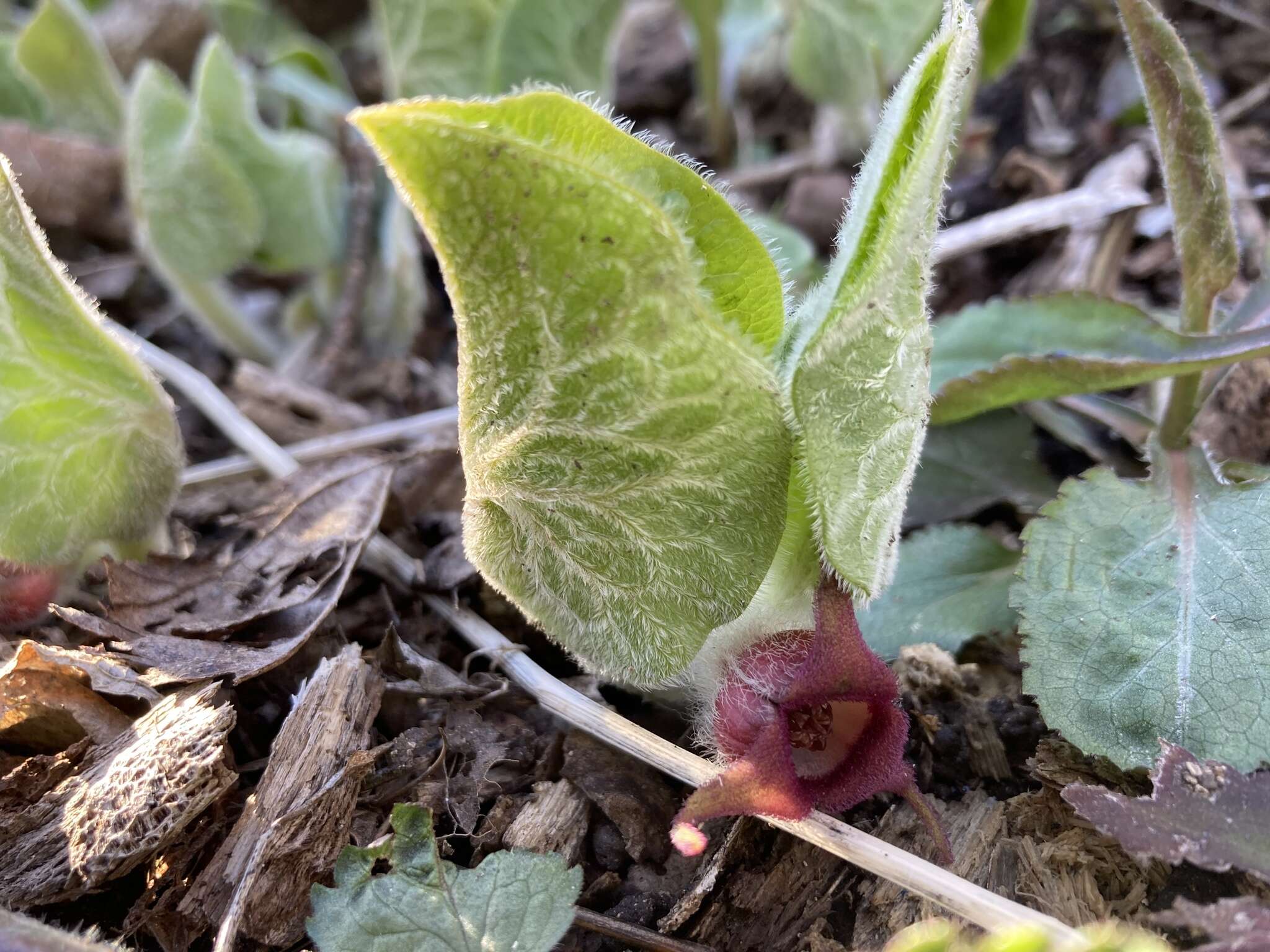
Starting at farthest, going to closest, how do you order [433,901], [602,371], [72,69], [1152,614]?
[72,69] < [1152,614] < [433,901] < [602,371]

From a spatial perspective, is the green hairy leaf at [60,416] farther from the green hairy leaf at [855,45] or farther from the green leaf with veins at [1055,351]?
the green hairy leaf at [855,45]

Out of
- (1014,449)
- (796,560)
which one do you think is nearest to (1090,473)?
(1014,449)

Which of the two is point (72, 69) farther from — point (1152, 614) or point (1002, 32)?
point (1152, 614)

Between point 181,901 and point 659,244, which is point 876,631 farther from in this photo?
point 181,901

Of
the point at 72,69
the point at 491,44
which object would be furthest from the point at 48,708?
the point at 72,69

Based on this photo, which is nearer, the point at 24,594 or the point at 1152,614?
the point at 1152,614

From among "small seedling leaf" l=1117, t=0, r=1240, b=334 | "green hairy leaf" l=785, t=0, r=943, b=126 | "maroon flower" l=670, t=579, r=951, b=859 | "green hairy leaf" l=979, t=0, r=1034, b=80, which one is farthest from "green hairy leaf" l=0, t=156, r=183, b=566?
"green hairy leaf" l=979, t=0, r=1034, b=80

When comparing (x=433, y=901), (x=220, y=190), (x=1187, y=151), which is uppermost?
(x=1187, y=151)
